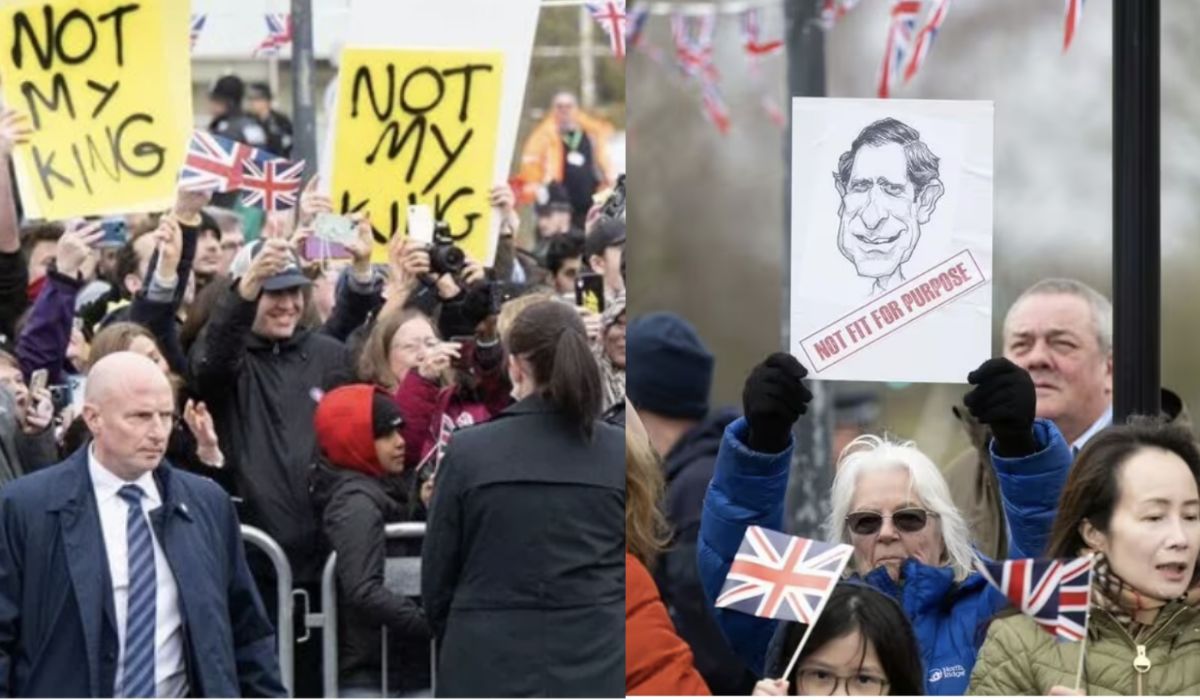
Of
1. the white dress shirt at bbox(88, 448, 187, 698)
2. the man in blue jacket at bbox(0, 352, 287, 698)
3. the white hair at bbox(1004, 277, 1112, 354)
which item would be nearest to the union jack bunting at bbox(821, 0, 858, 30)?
the white hair at bbox(1004, 277, 1112, 354)

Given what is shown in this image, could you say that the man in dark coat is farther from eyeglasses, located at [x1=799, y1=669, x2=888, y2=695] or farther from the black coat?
eyeglasses, located at [x1=799, y1=669, x2=888, y2=695]

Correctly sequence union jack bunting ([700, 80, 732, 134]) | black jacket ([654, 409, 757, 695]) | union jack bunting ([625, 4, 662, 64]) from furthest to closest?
black jacket ([654, 409, 757, 695])
union jack bunting ([625, 4, 662, 64])
union jack bunting ([700, 80, 732, 134])

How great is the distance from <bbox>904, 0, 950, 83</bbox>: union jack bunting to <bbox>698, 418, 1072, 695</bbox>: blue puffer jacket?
93cm

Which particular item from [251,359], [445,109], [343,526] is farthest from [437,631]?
[445,109]

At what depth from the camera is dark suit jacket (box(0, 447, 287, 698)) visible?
19.0ft

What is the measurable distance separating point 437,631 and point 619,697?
499 mm

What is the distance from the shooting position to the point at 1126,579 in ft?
16.5

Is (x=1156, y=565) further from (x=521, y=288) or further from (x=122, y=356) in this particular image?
(x=122, y=356)

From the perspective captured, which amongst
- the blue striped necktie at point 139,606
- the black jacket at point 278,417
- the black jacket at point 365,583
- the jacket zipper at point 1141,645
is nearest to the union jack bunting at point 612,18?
the black jacket at point 278,417

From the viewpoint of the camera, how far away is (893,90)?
18.6 feet

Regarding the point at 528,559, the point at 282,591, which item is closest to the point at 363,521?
the point at 282,591

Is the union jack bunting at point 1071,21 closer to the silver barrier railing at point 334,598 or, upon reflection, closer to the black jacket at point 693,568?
the black jacket at point 693,568

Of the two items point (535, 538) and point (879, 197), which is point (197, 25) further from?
point (879, 197)

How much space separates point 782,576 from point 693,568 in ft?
7.66
